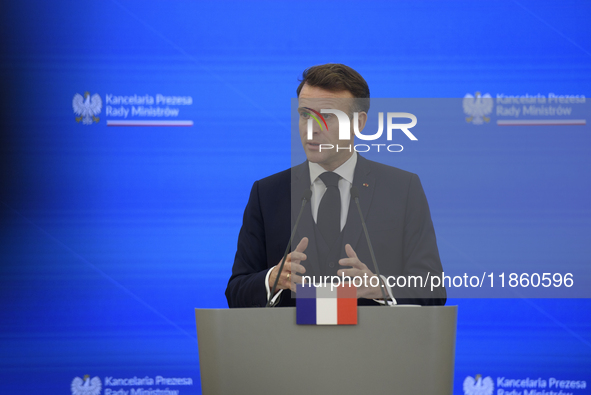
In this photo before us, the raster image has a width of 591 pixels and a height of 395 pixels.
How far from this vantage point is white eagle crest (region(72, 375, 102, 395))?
2.63 meters

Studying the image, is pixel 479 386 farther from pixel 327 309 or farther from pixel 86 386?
pixel 86 386

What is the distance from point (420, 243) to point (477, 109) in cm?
38

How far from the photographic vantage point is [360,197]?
1227mm

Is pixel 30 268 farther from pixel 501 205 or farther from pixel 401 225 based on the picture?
pixel 501 205

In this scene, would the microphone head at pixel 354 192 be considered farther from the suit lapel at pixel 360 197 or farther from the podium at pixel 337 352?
the podium at pixel 337 352

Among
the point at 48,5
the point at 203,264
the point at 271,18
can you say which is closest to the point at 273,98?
the point at 271,18

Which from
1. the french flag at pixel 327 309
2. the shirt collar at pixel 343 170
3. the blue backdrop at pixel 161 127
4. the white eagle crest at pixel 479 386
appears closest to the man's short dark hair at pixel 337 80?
the shirt collar at pixel 343 170

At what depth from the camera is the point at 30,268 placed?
271 cm

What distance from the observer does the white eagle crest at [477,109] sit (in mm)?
1207

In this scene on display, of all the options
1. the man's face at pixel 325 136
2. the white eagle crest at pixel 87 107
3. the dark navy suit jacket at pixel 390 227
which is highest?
the white eagle crest at pixel 87 107

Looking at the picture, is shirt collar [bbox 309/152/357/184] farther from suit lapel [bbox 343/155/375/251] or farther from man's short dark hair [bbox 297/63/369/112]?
man's short dark hair [bbox 297/63/369/112]

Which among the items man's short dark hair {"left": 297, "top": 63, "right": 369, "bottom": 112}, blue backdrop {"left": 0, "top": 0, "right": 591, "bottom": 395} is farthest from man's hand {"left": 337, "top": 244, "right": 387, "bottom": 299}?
blue backdrop {"left": 0, "top": 0, "right": 591, "bottom": 395}

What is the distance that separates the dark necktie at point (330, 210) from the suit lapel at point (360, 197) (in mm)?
33

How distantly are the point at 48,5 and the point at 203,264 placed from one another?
5.54 ft
